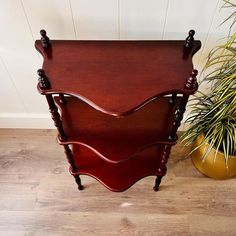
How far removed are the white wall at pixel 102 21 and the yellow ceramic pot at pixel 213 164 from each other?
0.47 meters

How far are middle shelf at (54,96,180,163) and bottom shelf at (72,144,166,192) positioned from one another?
18 cm

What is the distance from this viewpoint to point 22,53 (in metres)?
1.26

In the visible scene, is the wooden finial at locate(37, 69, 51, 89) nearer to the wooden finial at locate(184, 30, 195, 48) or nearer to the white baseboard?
the wooden finial at locate(184, 30, 195, 48)

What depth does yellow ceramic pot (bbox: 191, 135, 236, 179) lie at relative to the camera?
134 centimetres

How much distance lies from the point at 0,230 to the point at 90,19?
3.78 ft

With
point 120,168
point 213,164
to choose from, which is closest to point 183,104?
point 120,168

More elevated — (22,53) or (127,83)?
(127,83)

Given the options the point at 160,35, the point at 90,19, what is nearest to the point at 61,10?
the point at 90,19

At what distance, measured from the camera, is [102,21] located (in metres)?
1.10

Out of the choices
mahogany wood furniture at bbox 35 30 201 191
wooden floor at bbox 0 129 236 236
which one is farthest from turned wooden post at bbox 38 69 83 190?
wooden floor at bbox 0 129 236 236

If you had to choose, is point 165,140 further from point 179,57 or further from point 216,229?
point 216,229

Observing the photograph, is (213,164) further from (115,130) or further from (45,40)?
(45,40)

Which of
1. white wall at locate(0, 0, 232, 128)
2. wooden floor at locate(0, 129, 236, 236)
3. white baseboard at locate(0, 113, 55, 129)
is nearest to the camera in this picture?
white wall at locate(0, 0, 232, 128)

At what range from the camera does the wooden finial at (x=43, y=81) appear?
81 centimetres
